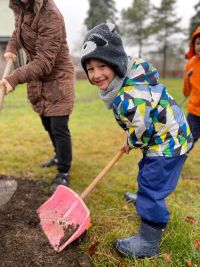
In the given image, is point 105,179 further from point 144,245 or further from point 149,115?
point 149,115

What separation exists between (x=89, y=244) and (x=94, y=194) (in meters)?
1.01

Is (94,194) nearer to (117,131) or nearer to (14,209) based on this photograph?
(14,209)

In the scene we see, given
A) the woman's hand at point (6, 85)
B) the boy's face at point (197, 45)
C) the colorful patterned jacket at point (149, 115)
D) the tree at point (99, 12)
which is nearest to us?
the colorful patterned jacket at point (149, 115)

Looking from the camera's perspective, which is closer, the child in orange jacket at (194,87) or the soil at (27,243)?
the soil at (27,243)

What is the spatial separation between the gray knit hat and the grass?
1.30m

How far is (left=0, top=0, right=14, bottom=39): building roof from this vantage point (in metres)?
3.68

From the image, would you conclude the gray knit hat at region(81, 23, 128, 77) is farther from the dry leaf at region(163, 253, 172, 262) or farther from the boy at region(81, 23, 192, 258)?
the dry leaf at region(163, 253, 172, 262)

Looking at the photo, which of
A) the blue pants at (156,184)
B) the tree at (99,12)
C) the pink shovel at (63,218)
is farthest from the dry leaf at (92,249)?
the tree at (99,12)

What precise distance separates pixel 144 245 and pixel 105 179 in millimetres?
1606

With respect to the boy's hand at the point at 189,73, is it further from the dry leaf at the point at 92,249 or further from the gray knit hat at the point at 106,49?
the dry leaf at the point at 92,249

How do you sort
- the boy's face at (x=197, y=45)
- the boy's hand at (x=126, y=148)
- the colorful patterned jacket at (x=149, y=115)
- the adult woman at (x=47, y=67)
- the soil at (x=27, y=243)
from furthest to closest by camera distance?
1. the boy's face at (x=197, y=45)
2. the adult woman at (x=47, y=67)
3. the boy's hand at (x=126, y=148)
4. the soil at (x=27, y=243)
5. the colorful patterned jacket at (x=149, y=115)

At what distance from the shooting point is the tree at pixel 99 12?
106 feet

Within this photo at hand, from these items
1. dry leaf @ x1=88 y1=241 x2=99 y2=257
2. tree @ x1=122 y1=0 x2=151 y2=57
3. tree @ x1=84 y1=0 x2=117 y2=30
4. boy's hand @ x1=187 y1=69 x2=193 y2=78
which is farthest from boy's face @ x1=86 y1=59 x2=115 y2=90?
tree @ x1=122 y1=0 x2=151 y2=57

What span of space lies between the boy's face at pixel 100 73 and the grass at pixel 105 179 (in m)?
1.18
